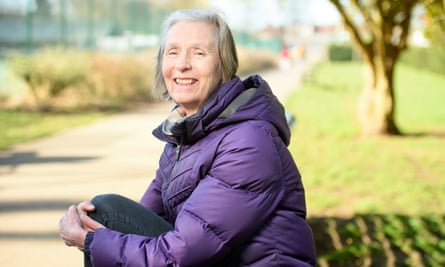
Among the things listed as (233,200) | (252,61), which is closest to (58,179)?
(233,200)

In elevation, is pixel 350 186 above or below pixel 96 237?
below

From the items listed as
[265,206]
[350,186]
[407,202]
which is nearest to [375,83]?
[350,186]

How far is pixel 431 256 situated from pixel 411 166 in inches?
153

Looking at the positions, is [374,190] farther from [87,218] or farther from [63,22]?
[63,22]

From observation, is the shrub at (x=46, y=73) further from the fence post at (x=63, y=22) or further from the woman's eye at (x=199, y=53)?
the woman's eye at (x=199, y=53)

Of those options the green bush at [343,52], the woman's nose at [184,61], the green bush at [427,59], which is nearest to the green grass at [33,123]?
the woman's nose at [184,61]

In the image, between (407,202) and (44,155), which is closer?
(407,202)

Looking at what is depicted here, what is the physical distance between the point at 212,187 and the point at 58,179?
4792mm

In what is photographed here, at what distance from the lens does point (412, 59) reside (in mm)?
43750

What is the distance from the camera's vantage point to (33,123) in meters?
11.1

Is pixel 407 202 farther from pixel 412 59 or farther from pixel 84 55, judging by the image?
pixel 412 59

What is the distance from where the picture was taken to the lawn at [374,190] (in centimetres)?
461

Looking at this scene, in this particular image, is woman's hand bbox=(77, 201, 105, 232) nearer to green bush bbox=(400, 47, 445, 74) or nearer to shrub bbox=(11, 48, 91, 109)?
shrub bbox=(11, 48, 91, 109)

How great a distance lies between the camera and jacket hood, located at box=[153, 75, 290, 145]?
7.04ft
